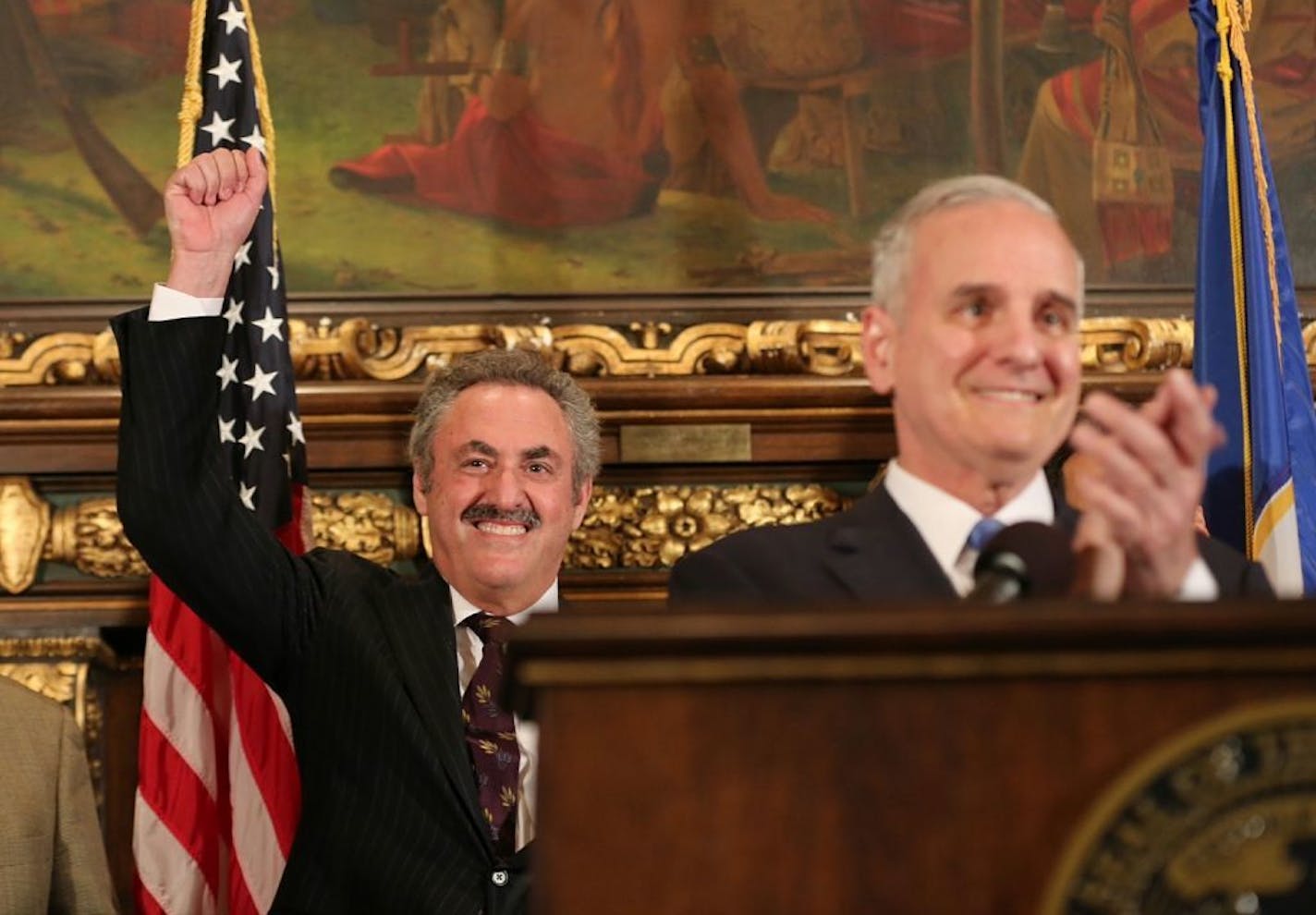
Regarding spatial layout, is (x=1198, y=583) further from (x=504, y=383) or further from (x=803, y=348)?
(x=803, y=348)

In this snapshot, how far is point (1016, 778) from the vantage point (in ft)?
5.81

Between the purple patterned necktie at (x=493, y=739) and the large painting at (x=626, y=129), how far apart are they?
4.18ft

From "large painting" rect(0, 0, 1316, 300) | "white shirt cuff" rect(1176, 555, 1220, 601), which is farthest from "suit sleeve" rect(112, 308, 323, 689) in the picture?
"white shirt cuff" rect(1176, 555, 1220, 601)

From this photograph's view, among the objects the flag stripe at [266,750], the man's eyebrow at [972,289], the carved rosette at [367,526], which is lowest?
the flag stripe at [266,750]

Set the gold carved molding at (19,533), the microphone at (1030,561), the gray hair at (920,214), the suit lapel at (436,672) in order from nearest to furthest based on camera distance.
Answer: the microphone at (1030,561) < the gray hair at (920,214) < the suit lapel at (436,672) < the gold carved molding at (19,533)

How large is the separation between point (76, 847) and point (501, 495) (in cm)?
112

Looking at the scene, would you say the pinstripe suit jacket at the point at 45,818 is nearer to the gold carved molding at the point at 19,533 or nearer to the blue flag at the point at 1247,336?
the gold carved molding at the point at 19,533

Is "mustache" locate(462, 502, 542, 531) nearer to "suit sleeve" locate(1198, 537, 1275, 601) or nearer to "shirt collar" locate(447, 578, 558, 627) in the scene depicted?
"shirt collar" locate(447, 578, 558, 627)

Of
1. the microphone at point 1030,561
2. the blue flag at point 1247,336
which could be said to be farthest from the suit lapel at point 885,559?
the blue flag at point 1247,336

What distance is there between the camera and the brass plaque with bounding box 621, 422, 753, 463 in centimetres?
478

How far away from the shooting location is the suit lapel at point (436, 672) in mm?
3650

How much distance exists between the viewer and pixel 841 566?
93.2 inches

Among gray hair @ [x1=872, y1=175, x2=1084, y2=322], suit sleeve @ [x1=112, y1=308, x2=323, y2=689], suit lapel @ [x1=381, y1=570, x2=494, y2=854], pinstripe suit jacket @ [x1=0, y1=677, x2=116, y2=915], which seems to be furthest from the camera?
pinstripe suit jacket @ [x1=0, y1=677, x2=116, y2=915]

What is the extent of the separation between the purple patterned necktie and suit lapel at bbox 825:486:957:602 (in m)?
1.44
